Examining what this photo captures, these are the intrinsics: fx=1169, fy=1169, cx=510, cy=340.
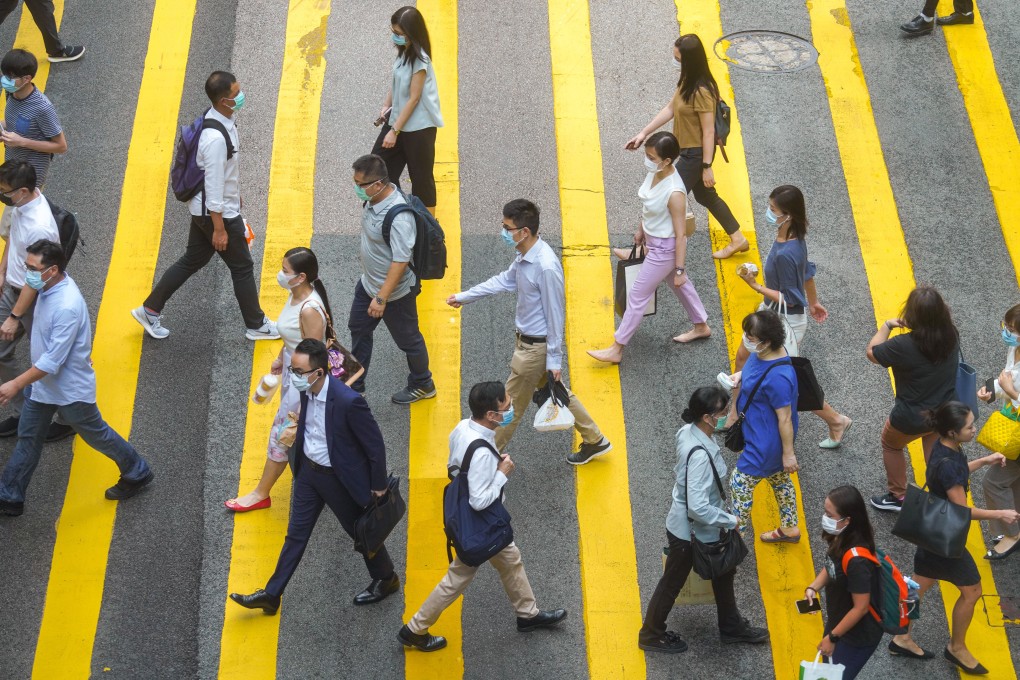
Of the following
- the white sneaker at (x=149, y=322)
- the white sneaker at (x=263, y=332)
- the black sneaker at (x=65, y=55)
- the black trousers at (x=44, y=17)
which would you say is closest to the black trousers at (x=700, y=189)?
the white sneaker at (x=263, y=332)

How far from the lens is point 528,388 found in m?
8.20

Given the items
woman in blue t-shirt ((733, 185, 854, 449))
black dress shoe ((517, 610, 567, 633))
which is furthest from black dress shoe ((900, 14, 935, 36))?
black dress shoe ((517, 610, 567, 633))

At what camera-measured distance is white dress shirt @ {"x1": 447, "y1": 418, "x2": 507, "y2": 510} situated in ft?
21.8

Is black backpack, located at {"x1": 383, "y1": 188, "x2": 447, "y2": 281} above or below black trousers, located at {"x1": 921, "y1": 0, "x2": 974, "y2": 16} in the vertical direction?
below

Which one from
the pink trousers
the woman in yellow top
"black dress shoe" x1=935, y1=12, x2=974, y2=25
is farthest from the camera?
"black dress shoe" x1=935, y1=12, x2=974, y2=25

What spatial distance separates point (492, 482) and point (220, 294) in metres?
3.91

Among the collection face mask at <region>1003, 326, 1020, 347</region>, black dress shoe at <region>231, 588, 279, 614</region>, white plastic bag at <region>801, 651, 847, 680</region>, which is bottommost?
white plastic bag at <region>801, 651, 847, 680</region>

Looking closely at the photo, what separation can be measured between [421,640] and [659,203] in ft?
11.5

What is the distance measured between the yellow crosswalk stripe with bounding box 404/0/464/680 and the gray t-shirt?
1008 mm

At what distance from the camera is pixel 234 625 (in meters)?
7.54

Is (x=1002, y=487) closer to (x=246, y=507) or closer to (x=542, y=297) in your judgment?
(x=542, y=297)

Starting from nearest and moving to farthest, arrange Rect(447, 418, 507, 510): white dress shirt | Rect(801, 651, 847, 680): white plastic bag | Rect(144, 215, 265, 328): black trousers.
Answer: Rect(801, 651, 847, 680): white plastic bag < Rect(447, 418, 507, 510): white dress shirt < Rect(144, 215, 265, 328): black trousers

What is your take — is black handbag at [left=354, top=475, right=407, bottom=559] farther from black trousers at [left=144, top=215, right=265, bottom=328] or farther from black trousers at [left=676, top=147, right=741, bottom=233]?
black trousers at [left=676, top=147, right=741, bottom=233]

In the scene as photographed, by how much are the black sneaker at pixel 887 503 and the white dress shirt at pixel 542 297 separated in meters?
2.45
